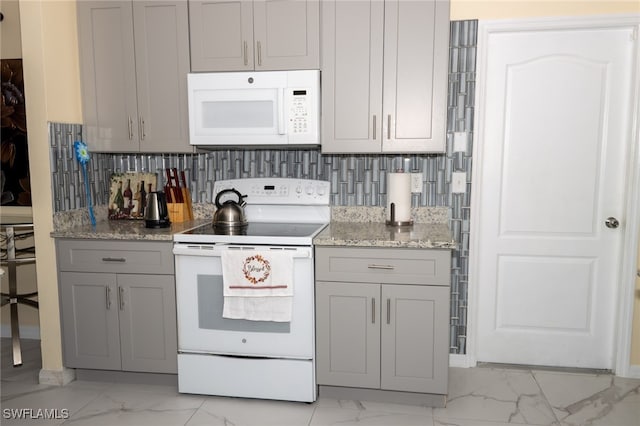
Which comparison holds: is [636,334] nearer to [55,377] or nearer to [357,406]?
[357,406]

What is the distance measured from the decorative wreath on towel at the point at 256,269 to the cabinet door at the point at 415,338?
594 millimetres

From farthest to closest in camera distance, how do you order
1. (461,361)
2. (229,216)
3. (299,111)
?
(461,361)
(229,216)
(299,111)

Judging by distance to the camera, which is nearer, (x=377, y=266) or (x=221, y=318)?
(x=377, y=266)

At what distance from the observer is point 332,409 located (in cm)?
251

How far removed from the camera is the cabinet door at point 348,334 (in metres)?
2.49

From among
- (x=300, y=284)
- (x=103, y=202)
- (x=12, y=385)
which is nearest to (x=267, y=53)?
(x=300, y=284)

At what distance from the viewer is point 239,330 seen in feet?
8.44

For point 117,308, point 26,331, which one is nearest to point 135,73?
point 117,308

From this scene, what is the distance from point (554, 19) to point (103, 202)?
9.55 feet

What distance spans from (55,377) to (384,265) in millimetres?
1968

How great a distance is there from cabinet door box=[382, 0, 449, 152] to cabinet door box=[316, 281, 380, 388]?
0.82 metres

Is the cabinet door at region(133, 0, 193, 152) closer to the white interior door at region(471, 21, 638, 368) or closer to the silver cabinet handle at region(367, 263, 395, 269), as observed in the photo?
the silver cabinet handle at region(367, 263, 395, 269)

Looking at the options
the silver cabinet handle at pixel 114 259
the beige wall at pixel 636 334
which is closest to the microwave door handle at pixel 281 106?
the silver cabinet handle at pixel 114 259

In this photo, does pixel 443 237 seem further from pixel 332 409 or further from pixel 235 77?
pixel 235 77
